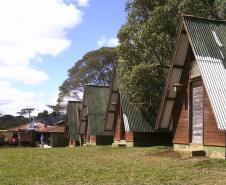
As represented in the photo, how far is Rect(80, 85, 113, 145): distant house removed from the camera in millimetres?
44938

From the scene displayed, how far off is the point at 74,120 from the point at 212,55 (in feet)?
118

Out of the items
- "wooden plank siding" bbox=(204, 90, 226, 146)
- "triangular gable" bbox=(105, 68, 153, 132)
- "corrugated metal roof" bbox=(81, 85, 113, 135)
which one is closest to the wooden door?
"wooden plank siding" bbox=(204, 90, 226, 146)

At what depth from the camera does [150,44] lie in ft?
109

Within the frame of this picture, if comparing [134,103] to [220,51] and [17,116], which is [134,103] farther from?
[17,116]

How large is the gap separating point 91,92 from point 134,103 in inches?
562

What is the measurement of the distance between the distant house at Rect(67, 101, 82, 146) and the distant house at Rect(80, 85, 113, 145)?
5.02 meters

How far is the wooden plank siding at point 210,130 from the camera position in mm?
20806

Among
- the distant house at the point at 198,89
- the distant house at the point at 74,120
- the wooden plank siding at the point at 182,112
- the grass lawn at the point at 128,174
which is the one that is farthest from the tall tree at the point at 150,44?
the distant house at the point at 74,120

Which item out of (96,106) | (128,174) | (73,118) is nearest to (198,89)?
(128,174)

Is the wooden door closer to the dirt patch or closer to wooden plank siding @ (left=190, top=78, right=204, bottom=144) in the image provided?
wooden plank siding @ (left=190, top=78, right=204, bottom=144)

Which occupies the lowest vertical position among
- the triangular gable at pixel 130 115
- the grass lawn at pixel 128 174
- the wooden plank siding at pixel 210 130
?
the grass lawn at pixel 128 174

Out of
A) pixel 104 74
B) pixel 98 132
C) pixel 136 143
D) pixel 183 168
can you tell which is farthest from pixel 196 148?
pixel 104 74

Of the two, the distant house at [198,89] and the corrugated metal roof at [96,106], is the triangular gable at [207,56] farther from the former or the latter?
the corrugated metal roof at [96,106]

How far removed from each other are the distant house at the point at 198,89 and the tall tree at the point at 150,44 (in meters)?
5.08
